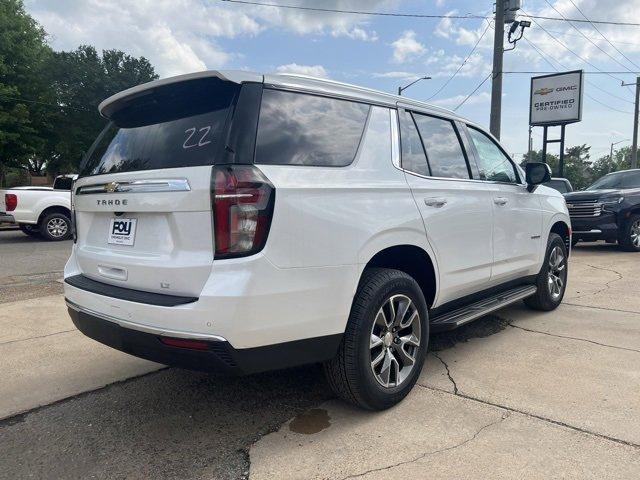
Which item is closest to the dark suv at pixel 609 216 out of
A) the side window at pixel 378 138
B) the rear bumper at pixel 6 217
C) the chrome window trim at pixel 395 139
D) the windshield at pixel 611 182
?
the windshield at pixel 611 182

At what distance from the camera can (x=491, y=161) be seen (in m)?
4.40

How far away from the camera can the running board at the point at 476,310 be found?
11.5ft

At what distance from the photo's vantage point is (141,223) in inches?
104

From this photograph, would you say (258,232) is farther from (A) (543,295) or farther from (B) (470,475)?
(A) (543,295)

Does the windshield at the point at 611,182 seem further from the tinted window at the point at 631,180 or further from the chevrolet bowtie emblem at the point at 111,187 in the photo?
the chevrolet bowtie emblem at the point at 111,187

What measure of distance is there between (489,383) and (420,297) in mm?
851

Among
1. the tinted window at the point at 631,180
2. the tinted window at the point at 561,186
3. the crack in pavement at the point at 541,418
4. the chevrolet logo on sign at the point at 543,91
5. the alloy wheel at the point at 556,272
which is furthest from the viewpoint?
the chevrolet logo on sign at the point at 543,91

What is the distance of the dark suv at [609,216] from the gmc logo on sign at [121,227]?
966 cm

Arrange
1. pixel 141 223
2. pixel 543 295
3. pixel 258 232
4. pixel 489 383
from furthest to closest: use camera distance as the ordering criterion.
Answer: pixel 543 295 → pixel 489 383 → pixel 141 223 → pixel 258 232

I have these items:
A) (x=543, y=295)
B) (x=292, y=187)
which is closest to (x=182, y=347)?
(x=292, y=187)

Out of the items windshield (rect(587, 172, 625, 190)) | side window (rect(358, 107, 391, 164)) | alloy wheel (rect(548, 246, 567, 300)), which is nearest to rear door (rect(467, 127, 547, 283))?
alloy wheel (rect(548, 246, 567, 300))

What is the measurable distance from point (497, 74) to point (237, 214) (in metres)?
13.3

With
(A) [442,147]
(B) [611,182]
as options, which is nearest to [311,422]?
(A) [442,147]

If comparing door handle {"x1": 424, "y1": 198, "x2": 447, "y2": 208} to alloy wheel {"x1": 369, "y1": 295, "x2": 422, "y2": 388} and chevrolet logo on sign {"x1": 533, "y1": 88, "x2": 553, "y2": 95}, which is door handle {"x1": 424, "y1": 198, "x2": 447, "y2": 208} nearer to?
alloy wheel {"x1": 369, "y1": 295, "x2": 422, "y2": 388}
